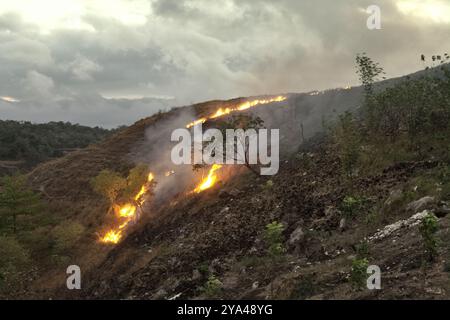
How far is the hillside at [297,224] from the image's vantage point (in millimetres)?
15836

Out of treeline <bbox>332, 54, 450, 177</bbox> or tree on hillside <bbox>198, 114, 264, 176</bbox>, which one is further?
tree on hillside <bbox>198, 114, 264, 176</bbox>

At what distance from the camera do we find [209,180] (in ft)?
138

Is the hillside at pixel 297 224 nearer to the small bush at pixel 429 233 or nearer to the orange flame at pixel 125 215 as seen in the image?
the small bush at pixel 429 233

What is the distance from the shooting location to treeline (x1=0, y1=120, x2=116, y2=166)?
102 m

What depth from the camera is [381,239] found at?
58.4 ft

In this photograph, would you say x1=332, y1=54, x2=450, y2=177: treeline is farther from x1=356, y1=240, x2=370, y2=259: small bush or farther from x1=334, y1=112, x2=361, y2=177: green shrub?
x1=356, y1=240, x2=370, y2=259: small bush

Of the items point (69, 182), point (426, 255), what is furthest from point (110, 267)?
point (69, 182)

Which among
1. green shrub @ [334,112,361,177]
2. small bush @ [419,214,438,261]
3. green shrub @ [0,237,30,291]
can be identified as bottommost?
green shrub @ [0,237,30,291]

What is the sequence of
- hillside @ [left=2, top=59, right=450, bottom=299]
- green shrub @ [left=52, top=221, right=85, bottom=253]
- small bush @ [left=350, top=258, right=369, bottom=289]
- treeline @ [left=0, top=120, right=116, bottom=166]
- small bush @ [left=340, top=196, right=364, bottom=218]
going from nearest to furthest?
small bush @ [left=350, top=258, right=369, bottom=289] → hillside @ [left=2, top=59, right=450, bottom=299] → small bush @ [left=340, top=196, right=364, bottom=218] → green shrub @ [left=52, top=221, right=85, bottom=253] → treeline @ [left=0, top=120, right=116, bottom=166]

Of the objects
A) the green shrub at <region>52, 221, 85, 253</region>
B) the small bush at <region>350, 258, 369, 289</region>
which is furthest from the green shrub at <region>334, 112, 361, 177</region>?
the green shrub at <region>52, 221, 85, 253</region>

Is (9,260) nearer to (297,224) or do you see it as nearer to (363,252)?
(297,224)

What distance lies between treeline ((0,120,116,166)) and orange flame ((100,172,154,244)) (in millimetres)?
63678
